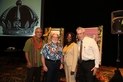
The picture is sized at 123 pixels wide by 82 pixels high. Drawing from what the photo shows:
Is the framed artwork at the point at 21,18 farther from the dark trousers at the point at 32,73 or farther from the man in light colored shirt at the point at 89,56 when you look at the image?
the man in light colored shirt at the point at 89,56

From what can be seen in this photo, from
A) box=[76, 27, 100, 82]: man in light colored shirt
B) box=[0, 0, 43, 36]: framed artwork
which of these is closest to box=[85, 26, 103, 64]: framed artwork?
box=[76, 27, 100, 82]: man in light colored shirt

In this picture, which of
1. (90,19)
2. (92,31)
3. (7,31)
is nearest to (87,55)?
(92,31)

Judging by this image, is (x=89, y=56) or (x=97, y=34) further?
(x=97, y=34)

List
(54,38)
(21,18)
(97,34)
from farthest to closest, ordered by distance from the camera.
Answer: (21,18)
(97,34)
(54,38)

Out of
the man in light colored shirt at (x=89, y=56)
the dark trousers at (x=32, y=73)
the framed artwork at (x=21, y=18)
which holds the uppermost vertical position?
the framed artwork at (x=21, y=18)

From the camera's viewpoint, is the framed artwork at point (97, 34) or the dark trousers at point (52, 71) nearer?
the dark trousers at point (52, 71)

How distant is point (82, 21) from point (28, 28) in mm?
2079

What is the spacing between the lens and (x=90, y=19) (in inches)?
227

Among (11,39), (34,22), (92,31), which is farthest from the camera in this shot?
(11,39)

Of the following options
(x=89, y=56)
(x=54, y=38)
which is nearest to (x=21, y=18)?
(x=54, y=38)

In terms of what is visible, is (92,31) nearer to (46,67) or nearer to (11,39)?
(46,67)

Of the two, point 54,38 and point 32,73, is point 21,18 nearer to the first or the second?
point 32,73

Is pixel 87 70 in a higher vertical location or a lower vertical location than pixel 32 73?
higher

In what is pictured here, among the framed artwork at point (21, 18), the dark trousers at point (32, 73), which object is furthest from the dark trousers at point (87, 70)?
the framed artwork at point (21, 18)
